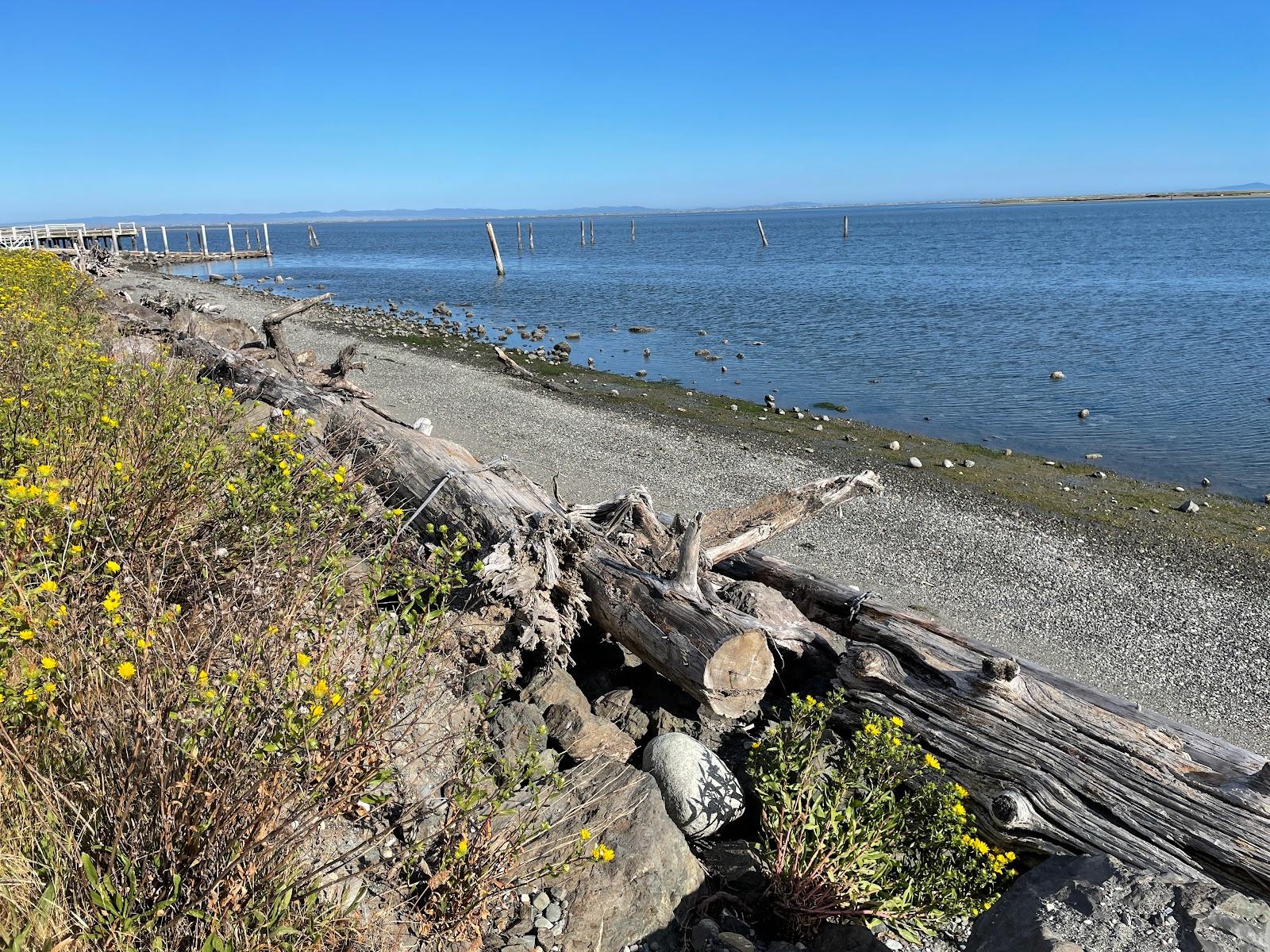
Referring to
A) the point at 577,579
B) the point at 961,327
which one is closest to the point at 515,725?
the point at 577,579

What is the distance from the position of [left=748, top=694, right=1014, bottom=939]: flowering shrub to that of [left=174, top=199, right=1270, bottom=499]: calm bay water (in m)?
13.6

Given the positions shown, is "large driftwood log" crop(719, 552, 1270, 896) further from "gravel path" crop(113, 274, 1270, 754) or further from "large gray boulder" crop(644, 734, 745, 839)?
"gravel path" crop(113, 274, 1270, 754)

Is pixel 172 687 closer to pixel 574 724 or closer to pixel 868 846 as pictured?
pixel 574 724

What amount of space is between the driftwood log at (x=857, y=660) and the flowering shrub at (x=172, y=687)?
1925 millimetres

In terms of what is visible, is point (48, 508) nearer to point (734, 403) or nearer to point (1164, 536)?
point (1164, 536)

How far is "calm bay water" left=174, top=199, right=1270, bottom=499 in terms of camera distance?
60.5 feet

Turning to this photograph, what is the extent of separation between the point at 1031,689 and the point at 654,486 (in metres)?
8.38

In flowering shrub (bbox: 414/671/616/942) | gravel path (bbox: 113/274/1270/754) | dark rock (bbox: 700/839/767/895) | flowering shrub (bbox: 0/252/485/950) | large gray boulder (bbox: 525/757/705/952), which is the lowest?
gravel path (bbox: 113/274/1270/754)

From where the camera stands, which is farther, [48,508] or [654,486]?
[654,486]

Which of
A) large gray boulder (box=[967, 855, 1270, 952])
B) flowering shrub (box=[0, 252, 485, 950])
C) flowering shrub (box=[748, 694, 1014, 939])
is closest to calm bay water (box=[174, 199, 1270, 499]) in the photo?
flowering shrub (box=[748, 694, 1014, 939])

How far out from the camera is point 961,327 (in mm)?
31328

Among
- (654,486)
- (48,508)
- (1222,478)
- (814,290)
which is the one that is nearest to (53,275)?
(654,486)

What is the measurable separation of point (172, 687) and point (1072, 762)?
16.1ft

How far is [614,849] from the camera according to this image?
13.2 ft
